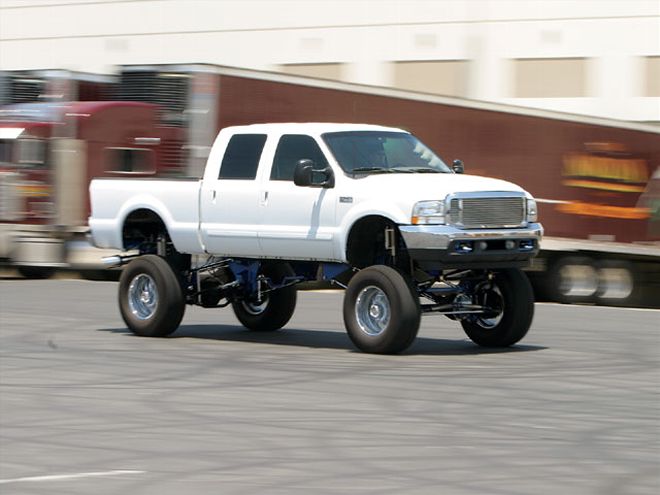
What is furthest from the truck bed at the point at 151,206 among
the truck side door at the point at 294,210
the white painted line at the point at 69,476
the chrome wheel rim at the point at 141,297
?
the white painted line at the point at 69,476

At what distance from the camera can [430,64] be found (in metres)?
38.7

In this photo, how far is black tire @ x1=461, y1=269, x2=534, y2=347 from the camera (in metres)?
13.7

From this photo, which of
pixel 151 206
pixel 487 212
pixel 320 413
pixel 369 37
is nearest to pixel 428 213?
pixel 487 212

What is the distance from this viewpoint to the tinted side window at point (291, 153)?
13867mm

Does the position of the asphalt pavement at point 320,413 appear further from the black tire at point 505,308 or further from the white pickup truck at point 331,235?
the white pickup truck at point 331,235

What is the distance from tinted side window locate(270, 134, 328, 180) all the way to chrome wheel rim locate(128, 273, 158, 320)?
1.93 meters

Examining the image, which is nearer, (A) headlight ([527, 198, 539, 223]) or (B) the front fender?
(B) the front fender

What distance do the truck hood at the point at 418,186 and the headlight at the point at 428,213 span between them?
0.05 metres

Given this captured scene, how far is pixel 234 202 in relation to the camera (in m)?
14.3

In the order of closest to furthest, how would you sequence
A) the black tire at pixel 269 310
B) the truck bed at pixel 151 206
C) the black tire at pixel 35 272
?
1. the truck bed at pixel 151 206
2. the black tire at pixel 269 310
3. the black tire at pixel 35 272

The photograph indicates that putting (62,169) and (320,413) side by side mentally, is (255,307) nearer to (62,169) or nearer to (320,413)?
(320,413)

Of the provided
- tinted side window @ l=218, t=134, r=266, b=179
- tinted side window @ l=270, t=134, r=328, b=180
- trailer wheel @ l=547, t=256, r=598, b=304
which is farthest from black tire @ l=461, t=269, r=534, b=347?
trailer wheel @ l=547, t=256, r=598, b=304

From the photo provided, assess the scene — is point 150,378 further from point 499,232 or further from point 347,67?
point 347,67

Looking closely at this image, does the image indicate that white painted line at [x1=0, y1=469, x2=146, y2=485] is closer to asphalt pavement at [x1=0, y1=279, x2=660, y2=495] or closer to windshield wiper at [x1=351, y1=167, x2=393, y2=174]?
asphalt pavement at [x1=0, y1=279, x2=660, y2=495]
